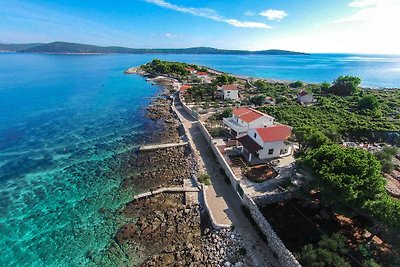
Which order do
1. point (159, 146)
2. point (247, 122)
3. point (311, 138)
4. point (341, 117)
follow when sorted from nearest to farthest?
1. point (311, 138)
2. point (247, 122)
3. point (159, 146)
4. point (341, 117)

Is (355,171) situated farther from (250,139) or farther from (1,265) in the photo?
(1,265)

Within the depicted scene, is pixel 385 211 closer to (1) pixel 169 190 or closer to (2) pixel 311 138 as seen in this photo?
(2) pixel 311 138

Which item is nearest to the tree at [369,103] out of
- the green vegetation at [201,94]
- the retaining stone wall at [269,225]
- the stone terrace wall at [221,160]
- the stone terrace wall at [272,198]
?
the green vegetation at [201,94]

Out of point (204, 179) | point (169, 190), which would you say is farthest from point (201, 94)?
point (169, 190)

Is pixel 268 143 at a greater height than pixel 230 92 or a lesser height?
lesser

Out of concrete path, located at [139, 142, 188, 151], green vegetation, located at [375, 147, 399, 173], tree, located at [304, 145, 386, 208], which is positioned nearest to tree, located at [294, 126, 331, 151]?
green vegetation, located at [375, 147, 399, 173]

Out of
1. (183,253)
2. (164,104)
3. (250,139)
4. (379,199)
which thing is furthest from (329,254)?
(164,104)
